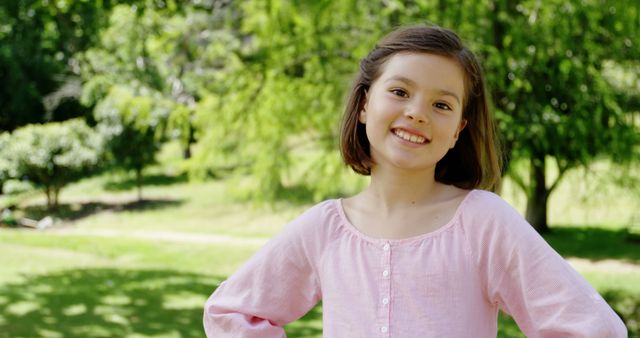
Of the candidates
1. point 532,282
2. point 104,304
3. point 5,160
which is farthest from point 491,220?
point 5,160

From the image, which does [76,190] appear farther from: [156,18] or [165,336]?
[165,336]

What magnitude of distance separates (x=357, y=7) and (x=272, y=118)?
5.11 feet

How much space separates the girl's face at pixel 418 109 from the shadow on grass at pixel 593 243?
10848mm

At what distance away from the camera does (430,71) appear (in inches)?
64.2

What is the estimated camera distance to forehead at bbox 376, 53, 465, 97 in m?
1.63

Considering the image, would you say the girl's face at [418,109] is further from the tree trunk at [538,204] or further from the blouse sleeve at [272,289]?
the tree trunk at [538,204]

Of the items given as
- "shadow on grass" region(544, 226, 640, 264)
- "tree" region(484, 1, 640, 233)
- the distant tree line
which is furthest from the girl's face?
"shadow on grass" region(544, 226, 640, 264)

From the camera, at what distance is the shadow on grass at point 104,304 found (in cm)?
651

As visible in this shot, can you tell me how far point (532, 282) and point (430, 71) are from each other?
1.48 feet

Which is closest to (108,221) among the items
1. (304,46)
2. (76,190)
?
(76,190)

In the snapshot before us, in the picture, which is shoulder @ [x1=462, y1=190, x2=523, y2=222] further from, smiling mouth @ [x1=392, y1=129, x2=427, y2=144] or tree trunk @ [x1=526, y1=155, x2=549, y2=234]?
tree trunk @ [x1=526, y1=155, x2=549, y2=234]

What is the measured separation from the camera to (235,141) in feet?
31.7

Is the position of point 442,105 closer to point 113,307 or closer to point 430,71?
point 430,71

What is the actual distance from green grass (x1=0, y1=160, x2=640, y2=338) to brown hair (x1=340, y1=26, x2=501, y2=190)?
4790 millimetres
